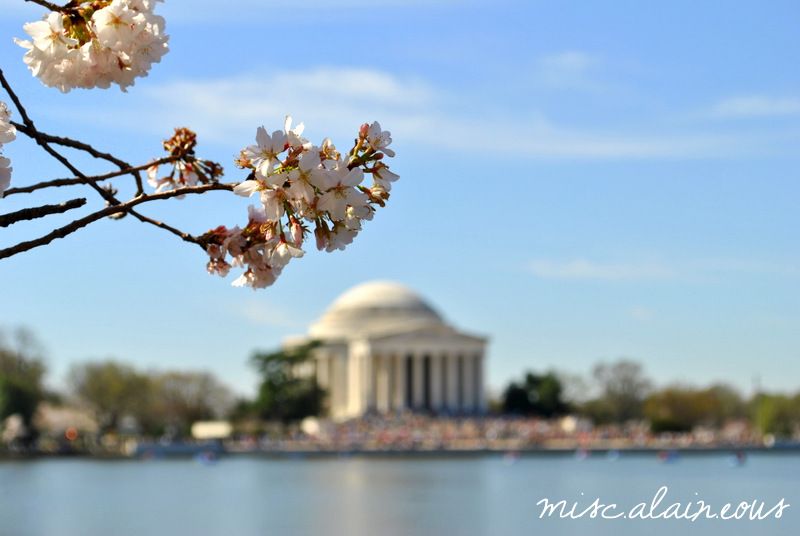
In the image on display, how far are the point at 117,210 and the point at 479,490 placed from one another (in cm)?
5620

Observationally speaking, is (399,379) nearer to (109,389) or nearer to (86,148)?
(109,389)

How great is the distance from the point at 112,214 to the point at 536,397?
10936 centimetres

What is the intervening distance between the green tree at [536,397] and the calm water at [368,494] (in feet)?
72.1

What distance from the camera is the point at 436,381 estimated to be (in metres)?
119

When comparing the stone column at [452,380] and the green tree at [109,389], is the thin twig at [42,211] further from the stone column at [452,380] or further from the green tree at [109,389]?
the stone column at [452,380]

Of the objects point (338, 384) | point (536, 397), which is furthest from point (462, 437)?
point (338, 384)

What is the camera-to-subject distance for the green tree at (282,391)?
4129 inches

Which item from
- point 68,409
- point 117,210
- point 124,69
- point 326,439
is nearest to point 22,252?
point 117,210

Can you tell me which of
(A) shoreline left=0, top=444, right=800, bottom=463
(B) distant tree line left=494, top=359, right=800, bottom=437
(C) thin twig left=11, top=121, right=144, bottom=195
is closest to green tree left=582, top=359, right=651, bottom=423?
(B) distant tree line left=494, top=359, right=800, bottom=437

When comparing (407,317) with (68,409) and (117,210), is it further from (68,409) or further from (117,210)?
(117,210)

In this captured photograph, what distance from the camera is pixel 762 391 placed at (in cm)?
12738

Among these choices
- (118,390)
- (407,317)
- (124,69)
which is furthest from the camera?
(407,317)

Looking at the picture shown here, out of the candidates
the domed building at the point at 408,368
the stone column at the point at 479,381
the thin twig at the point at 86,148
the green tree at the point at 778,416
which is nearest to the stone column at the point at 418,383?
the domed building at the point at 408,368

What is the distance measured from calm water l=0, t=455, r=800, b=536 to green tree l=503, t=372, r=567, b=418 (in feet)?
72.1
